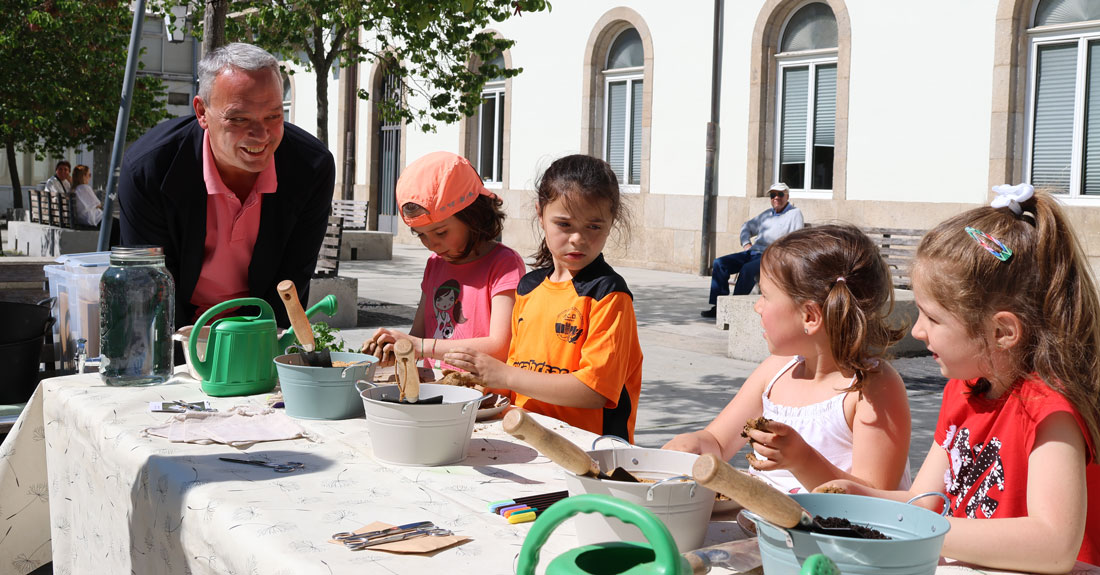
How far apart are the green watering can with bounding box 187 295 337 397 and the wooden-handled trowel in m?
0.20

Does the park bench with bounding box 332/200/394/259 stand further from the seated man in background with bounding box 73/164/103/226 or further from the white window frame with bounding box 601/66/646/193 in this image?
the white window frame with bounding box 601/66/646/193

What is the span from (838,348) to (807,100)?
11282 millimetres

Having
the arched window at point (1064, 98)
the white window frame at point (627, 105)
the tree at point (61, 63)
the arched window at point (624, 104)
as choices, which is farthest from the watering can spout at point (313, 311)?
the tree at point (61, 63)

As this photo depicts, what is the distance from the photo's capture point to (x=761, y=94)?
13055 mm

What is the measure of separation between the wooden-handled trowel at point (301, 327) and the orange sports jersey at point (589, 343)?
572mm

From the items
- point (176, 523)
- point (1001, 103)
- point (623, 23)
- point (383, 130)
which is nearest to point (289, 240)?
point (176, 523)

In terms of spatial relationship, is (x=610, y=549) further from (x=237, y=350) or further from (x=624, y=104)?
(x=624, y=104)

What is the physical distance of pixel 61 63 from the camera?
1819 centimetres

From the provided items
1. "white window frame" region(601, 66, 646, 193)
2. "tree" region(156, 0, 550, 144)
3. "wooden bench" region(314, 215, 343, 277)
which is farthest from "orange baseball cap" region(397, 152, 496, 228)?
"white window frame" region(601, 66, 646, 193)

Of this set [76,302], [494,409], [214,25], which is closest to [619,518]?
[494,409]

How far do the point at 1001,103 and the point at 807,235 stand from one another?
31.2ft

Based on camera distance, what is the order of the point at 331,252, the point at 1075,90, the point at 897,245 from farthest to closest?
the point at 1075,90 → the point at 897,245 → the point at 331,252

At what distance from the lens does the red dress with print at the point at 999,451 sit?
5.44 ft

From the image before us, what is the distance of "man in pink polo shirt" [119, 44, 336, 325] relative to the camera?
293 centimetres
